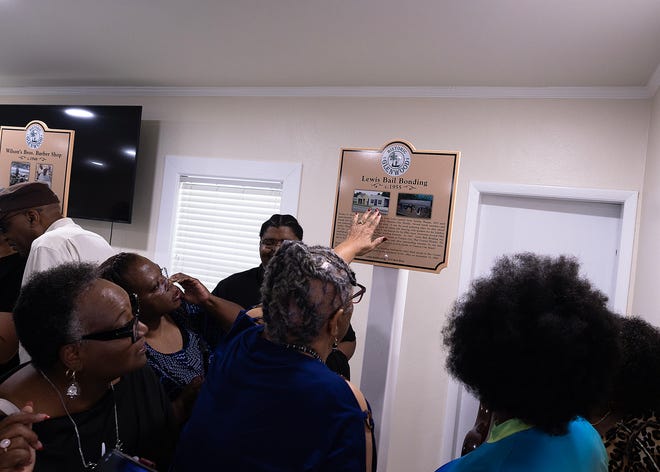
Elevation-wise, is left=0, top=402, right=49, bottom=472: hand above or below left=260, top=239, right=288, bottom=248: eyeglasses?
below

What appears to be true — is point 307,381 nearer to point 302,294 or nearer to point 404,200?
point 302,294

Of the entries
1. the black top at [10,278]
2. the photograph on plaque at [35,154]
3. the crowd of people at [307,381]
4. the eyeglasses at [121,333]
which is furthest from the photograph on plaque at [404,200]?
the photograph on plaque at [35,154]

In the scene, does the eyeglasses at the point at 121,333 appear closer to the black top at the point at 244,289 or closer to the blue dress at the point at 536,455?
the blue dress at the point at 536,455

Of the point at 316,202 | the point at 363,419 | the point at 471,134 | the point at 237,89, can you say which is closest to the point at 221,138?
the point at 237,89

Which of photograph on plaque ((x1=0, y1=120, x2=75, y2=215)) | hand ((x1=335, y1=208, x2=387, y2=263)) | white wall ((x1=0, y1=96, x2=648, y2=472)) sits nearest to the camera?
hand ((x1=335, y1=208, x2=387, y2=263))

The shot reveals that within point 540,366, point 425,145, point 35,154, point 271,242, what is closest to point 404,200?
point 271,242

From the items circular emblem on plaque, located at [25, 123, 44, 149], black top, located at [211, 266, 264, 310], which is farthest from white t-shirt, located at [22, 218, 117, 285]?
circular emblem on plaque, located at [25, 123, 44, 149]

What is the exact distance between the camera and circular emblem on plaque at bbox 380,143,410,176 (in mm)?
2057

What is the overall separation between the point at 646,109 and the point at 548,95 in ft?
1.90

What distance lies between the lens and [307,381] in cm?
108

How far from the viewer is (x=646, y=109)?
2973mm

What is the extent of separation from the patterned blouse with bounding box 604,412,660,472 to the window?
300cm

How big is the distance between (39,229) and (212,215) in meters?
1.73

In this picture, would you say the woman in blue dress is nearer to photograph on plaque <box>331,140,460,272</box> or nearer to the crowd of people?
the crowd of people
